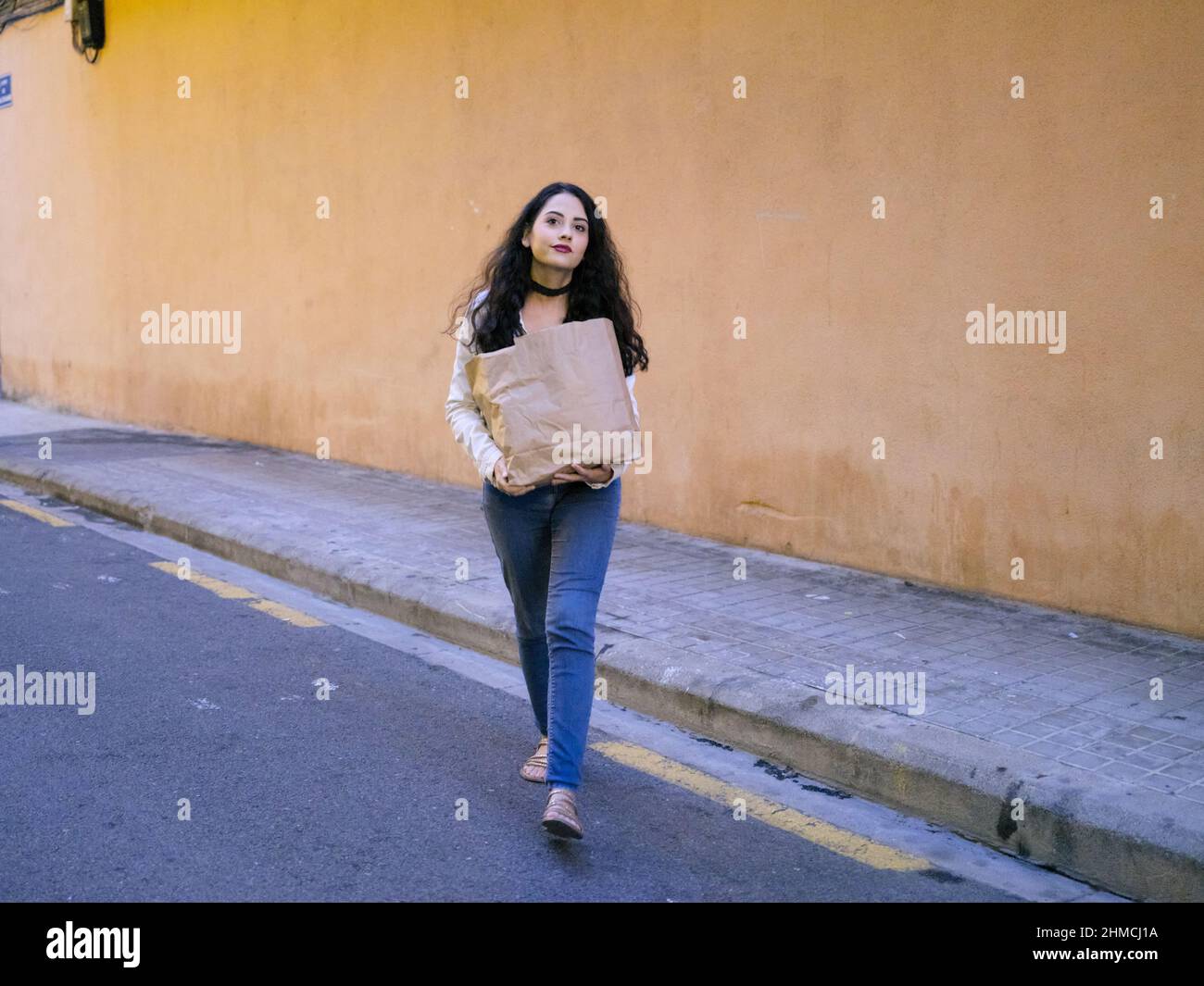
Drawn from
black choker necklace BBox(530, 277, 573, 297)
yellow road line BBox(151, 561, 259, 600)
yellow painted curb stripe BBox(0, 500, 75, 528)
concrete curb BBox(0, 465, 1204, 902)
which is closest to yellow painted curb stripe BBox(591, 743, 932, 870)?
concrete curb BBox(0, 465, 1204, 902)

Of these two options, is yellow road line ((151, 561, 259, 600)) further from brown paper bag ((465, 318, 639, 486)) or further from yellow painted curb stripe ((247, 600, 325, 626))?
brown paper bag ((465, 318, 639, 486))

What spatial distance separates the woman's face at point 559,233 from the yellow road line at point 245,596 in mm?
3112

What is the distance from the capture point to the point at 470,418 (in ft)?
13.4

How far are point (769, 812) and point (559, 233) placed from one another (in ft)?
6.26

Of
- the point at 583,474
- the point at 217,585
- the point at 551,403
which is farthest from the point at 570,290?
the point at 217,585

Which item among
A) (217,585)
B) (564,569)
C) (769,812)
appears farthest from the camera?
(217,585)

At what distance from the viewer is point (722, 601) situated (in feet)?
20.9

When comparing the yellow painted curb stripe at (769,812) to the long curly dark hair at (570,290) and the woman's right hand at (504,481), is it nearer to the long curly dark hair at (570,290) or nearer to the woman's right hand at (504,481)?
the woman's right hand at (504,481)

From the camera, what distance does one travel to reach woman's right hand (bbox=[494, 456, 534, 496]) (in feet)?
12.6

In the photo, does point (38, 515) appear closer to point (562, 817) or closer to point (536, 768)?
point (536, 768)

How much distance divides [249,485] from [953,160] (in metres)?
5.63
